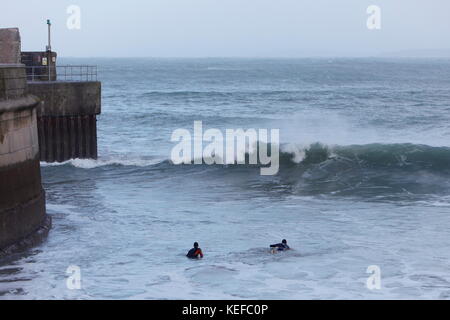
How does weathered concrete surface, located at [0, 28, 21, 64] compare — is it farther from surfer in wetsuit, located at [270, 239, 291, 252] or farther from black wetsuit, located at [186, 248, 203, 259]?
surfer in wetsuit, located at [270, 239, 291, 252]

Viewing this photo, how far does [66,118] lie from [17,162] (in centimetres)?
1160

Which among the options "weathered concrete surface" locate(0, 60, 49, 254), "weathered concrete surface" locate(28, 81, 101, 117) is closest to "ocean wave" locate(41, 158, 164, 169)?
"weathered concrete surface" locate(28, 81, 101, 117)

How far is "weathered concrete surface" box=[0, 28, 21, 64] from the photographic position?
2652cm

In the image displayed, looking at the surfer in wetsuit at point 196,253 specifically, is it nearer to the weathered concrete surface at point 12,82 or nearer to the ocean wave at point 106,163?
the weathered concrete surface at point 12,82

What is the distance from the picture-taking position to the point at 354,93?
7775 cm

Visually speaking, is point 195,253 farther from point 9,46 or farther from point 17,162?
point 9,46

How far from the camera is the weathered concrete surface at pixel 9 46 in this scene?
87.0ft

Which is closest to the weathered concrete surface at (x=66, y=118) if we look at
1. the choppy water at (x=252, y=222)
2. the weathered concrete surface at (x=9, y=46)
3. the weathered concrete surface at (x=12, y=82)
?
the choppy water at (x=252, y=222)

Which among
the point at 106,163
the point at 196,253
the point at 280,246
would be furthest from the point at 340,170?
the point at 196,253

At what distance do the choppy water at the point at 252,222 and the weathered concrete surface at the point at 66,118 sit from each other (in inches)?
22.8

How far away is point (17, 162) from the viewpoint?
17672 mm
